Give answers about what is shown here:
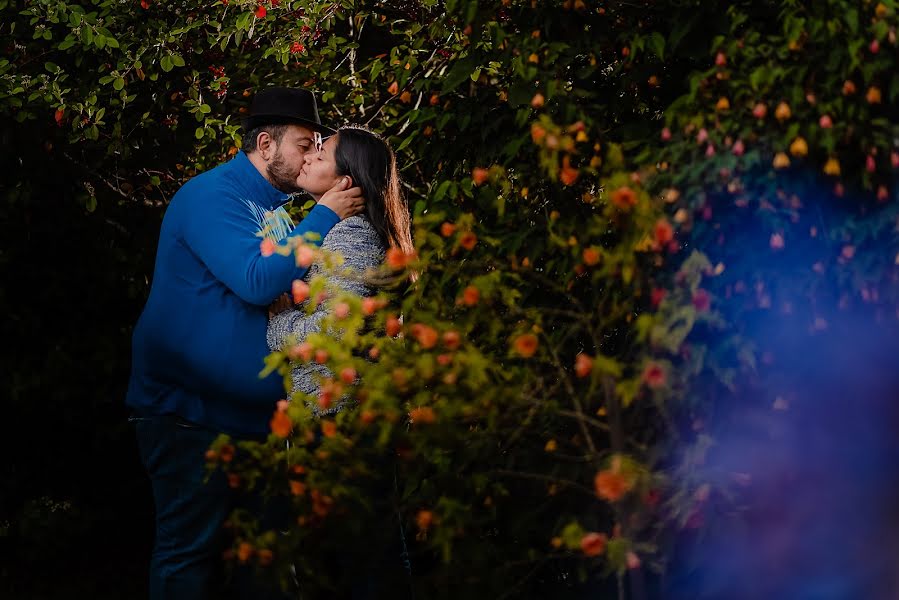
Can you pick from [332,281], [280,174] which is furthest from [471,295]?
[280,174]

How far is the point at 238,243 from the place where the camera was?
2764 millimetres

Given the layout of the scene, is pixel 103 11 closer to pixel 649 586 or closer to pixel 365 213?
pixel 365 213

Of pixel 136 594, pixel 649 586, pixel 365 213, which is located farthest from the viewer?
pixel 136 594

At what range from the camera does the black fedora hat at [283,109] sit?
3119 millimetres

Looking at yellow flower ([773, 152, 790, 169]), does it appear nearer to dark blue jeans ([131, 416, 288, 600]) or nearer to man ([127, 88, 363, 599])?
man ([127, 88, 363, 599])

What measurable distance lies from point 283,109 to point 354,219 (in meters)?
0.49

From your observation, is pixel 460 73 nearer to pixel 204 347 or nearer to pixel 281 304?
pixel 281 304

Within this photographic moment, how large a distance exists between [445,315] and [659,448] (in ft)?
1.94

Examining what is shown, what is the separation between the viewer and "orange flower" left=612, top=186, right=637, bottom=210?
2055 millimetres

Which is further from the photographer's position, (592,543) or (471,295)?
(471,295)

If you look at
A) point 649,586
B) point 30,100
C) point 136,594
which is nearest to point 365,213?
point 649,586

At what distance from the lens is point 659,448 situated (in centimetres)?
229

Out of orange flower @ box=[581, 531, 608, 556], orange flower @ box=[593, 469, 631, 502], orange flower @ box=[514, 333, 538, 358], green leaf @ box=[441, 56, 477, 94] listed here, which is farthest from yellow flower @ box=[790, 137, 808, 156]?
green leaf @ box=[441, 56, 477, 94]

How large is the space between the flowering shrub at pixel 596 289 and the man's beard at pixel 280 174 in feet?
1.60
